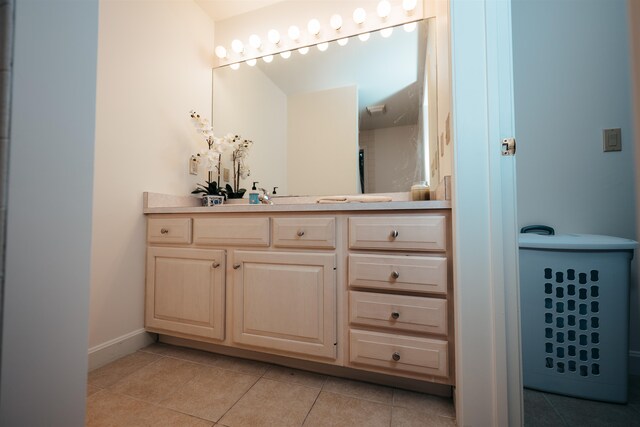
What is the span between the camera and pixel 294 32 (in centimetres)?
184

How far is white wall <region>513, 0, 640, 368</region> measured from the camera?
1301mm

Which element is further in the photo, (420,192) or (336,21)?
(336,21)

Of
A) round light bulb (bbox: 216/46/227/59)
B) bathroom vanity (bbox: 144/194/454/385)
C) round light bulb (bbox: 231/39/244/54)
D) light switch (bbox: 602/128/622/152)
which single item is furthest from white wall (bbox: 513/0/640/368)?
round light bulb (bbox: 216/46/227/59)

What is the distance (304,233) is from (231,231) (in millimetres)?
394

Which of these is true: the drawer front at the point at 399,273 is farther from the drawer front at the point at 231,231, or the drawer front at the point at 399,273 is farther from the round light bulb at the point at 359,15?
the round light bulb at the point at 359,15

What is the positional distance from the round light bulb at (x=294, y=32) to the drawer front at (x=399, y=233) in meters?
Answer: 1.48

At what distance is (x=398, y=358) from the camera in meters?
1.03

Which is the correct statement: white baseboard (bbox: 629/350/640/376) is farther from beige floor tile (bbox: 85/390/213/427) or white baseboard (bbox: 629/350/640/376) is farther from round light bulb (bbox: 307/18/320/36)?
round light bulb (bbox: 307/18/320/36)

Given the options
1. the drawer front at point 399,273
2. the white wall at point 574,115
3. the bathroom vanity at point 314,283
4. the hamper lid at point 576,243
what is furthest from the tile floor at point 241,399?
the white wall at point 574,115

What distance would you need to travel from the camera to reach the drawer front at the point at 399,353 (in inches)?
39.0

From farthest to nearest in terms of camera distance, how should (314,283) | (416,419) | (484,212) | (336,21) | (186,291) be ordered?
(336,21) < (186,291) < (314,283) < (416,419) < (484,212)

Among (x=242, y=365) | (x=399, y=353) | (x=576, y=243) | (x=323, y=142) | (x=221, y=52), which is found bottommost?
(x=242, y=365)

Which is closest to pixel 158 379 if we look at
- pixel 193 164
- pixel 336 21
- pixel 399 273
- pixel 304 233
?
pixel 304 233

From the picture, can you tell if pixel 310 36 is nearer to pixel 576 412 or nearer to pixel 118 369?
pixel 118 369
